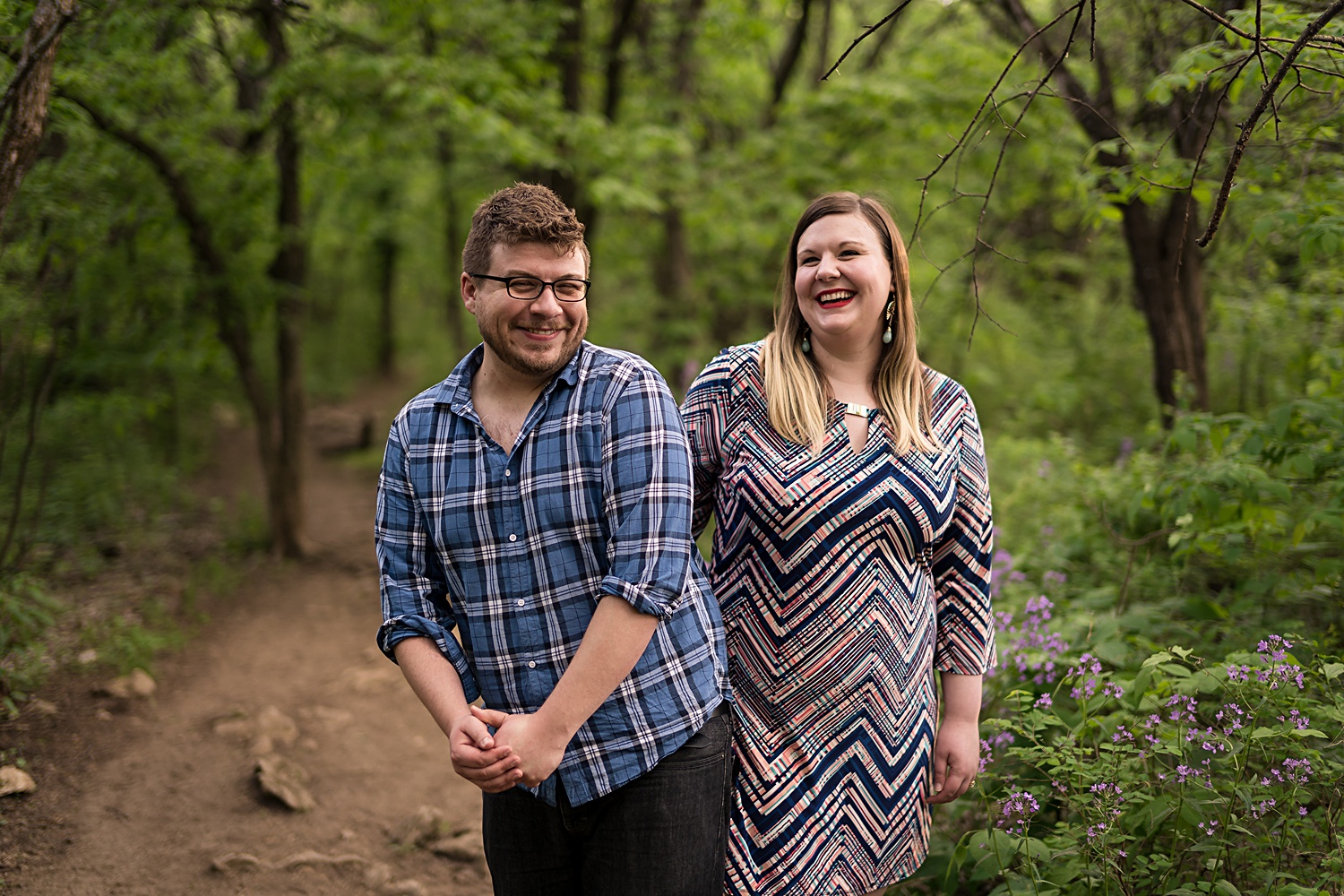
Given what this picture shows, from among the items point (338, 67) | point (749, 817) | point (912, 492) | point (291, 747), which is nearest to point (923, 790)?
point (749, 817)

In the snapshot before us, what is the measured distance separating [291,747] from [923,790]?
334 cm

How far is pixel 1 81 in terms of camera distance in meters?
3.50

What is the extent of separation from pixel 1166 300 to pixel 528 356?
435 centimetres

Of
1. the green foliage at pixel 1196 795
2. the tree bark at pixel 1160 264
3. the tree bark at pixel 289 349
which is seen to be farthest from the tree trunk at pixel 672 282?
the green foliage at pixel 1196 795

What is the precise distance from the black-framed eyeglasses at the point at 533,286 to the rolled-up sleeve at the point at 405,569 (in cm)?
37

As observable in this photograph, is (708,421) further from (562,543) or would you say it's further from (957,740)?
(957,740)

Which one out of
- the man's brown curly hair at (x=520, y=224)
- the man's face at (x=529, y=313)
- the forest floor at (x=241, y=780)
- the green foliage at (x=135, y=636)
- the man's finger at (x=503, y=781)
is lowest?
the forest floor at (x=241, y=780)

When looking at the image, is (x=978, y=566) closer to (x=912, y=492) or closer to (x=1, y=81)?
(x=912, y=492)

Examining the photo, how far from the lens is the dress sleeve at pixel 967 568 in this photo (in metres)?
2.19

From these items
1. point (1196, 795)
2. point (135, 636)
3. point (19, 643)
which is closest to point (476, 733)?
point (1196, 795)

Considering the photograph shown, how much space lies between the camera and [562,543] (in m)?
1.80

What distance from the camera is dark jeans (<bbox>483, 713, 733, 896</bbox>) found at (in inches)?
71.1

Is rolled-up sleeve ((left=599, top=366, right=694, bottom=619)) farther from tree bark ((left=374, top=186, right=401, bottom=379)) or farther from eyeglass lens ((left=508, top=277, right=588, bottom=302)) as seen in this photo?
tree bark ((left=374, top=186, right=401, bottom=379))

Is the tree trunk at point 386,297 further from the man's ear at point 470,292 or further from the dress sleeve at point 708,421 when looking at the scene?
the man's ear at point 470,292
